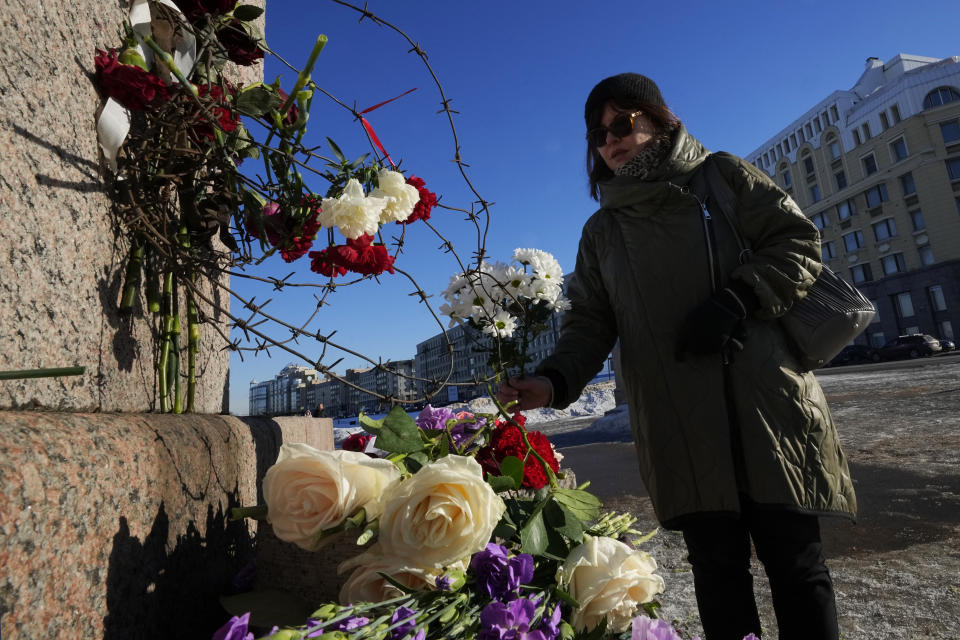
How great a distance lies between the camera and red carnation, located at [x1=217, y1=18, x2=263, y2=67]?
137 cm

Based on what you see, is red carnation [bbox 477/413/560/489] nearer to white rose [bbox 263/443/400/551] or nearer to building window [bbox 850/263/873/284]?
white rose [bbox 263/443/400/551]

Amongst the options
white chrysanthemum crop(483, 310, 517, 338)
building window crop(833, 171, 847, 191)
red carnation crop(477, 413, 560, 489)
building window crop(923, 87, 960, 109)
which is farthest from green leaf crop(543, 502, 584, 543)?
building window crop(833, 171, 847, 191)

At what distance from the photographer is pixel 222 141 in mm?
1295

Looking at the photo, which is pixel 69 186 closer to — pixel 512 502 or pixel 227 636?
pixel 227 636

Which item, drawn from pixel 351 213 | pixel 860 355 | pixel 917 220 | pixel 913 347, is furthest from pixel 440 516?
pixel 917 220

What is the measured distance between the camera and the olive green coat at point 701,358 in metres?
1.51

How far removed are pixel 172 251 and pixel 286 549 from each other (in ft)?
2.38

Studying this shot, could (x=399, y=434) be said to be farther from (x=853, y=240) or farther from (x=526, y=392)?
(x=853, y=240)

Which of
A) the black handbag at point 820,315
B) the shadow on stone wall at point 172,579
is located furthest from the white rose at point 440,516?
the black handbag at point 820,315

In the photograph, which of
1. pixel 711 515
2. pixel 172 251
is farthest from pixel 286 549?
pixel 711 515

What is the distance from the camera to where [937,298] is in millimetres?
31625

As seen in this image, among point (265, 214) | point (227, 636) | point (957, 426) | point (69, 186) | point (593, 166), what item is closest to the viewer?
point (227, 636)

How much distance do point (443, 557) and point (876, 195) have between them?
43665 mm

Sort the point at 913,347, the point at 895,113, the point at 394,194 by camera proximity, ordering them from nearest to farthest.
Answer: the point at 394,194 < the point at 913,347 < the point at 895,113
